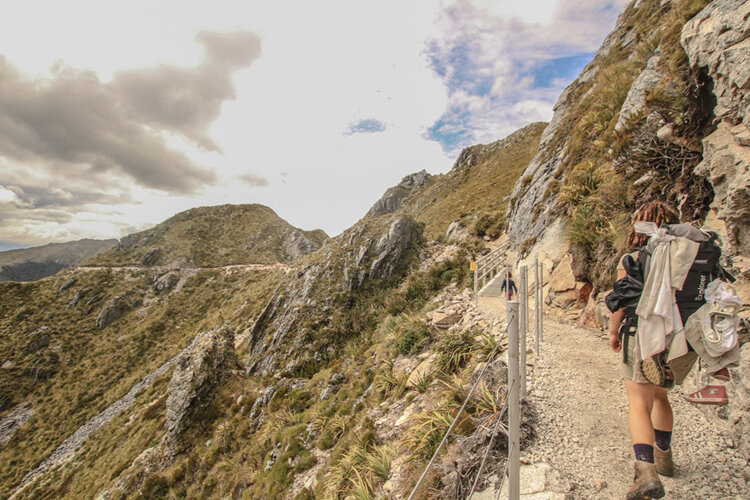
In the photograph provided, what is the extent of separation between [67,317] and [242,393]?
66007 millimetres

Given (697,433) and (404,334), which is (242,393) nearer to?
(404,334)

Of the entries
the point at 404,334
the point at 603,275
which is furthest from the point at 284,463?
the point at 603,275

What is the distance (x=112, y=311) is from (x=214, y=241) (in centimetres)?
3836

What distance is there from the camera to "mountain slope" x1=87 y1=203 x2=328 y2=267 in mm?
79188

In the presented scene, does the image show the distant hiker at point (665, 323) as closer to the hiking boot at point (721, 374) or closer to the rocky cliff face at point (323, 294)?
the hiking boot at point (721, 374)

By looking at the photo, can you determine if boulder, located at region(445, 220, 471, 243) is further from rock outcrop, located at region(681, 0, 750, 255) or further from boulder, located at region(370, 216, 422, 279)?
rock outcrop, located at region(681, 0, 750, 255)

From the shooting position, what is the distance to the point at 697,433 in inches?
134

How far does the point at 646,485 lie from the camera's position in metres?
2.38

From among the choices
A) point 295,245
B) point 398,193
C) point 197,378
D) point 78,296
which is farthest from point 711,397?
point 295,245

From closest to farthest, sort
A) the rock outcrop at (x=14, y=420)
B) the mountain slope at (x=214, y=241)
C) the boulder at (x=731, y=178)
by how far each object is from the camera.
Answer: the boulder at (x=731, y=178), the rock outcrop at (x=14, y=420), the mountain slope at (x=214, y=241)

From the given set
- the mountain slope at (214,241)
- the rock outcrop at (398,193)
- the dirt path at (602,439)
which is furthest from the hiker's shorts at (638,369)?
the mountain slope at (214,241)

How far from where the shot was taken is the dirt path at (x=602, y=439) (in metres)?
2.82

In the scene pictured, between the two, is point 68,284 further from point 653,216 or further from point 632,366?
point 653,216

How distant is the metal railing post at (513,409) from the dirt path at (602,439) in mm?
1067
